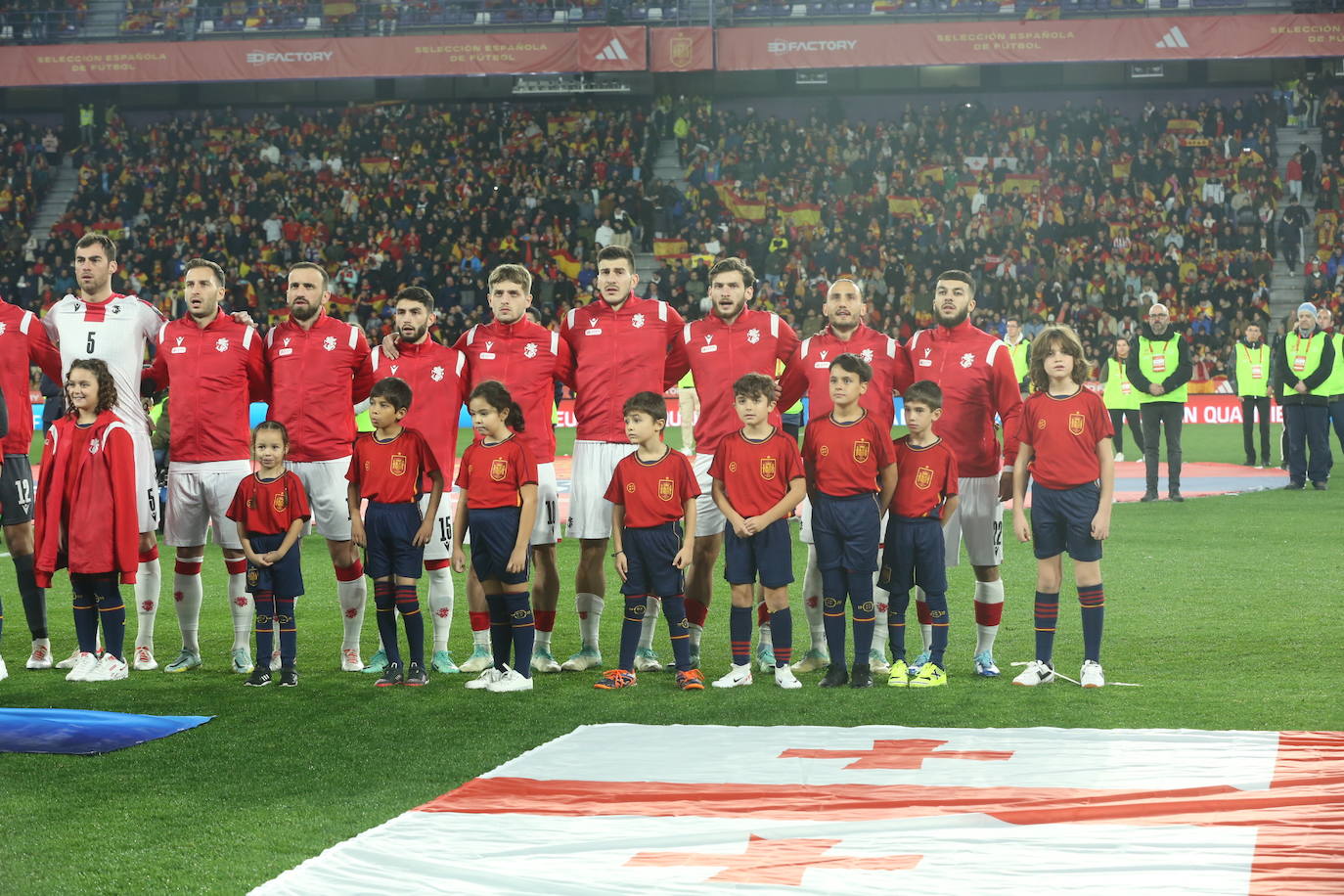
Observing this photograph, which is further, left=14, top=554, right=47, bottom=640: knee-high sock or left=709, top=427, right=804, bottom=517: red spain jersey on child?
left=14, top=554, right=47, bottom=640: knee-high sock

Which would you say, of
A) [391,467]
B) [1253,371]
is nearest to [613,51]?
[1253,371]

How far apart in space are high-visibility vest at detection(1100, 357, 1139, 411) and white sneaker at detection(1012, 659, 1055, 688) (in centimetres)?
1038

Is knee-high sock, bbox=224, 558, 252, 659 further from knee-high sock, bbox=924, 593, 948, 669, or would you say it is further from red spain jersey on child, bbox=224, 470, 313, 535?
knee-high sock, bbox=924, 593, 948, 669

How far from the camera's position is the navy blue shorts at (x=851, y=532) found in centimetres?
732

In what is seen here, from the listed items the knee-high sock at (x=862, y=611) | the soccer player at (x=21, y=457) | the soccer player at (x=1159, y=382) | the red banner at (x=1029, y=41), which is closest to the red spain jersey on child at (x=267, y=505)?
the soccer player at (x=21, y=457)

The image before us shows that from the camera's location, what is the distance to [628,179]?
33.9m

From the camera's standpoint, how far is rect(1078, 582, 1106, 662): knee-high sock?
727 cm

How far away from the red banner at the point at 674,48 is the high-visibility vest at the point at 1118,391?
17.7 meters

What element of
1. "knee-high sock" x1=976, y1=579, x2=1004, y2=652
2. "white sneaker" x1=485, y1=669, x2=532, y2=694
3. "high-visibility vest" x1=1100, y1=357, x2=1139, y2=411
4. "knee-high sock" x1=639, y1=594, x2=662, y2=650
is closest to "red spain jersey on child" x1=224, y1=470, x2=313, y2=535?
"white sneaker" x1=485, y1=669, x2=532, y2=694

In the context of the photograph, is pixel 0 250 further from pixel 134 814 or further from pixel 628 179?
pixel 134 814

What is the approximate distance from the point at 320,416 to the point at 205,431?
62cm

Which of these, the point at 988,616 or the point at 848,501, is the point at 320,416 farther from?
the point at 988,616

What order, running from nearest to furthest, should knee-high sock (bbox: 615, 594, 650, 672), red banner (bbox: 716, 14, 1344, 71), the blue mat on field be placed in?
1. the blue mat on field
2. knee-high sock (bbox: 615, 594, 650, 672)
3. red banner (bbox: 716, 14, 1344, 71)

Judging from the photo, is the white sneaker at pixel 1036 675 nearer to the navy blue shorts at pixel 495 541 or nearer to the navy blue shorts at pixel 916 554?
the navy blue shorts at pixel 916 554
